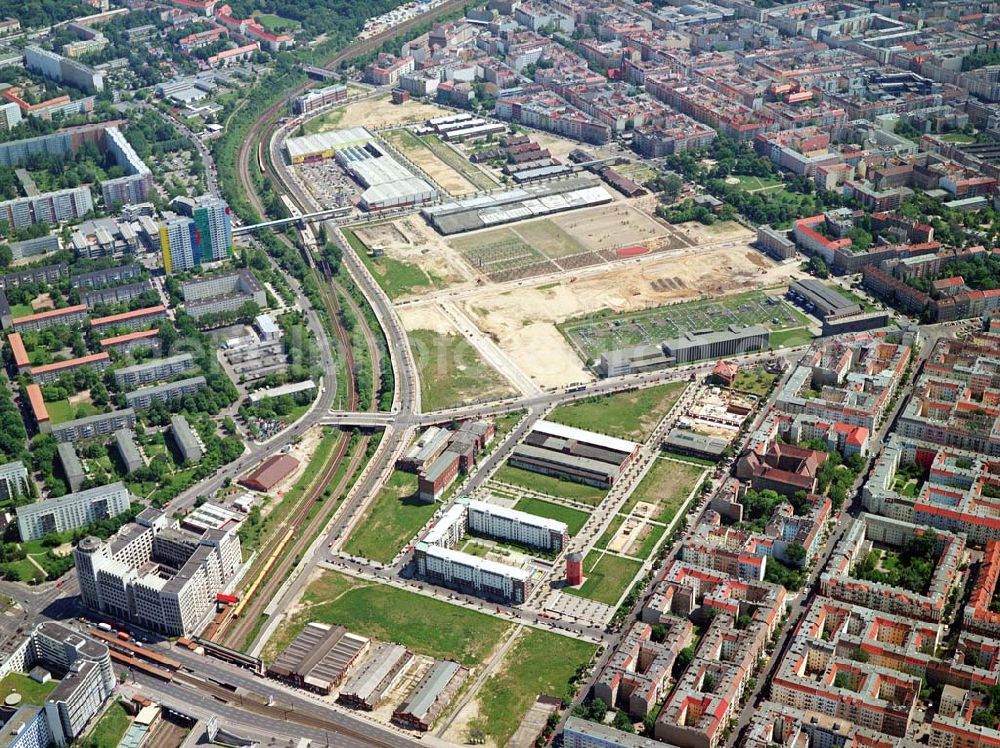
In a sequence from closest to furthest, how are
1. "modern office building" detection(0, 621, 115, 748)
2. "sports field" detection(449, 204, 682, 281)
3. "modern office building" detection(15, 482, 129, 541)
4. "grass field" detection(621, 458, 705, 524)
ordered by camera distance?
"modern office building" detection(0, 621, 115, 748)
"modern office building" detection(15, 482, 129, 541)
"grass field" detection(621, 458, 705, 524)
"sports field" detection(449, 204, 682, 281)

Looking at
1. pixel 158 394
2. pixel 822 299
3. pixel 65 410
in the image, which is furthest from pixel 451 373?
pixel 822 299

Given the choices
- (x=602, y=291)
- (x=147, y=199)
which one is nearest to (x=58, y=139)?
(x=147, y=199)

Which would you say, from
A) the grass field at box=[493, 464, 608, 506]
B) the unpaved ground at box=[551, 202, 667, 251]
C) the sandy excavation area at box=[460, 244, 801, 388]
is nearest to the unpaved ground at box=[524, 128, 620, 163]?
the unpaved ground at box=[551, 202, 667, 251]

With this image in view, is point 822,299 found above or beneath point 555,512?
A: above

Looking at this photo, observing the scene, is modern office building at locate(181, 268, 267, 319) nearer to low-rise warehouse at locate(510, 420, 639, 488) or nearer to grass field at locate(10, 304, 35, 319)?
grass field at locate(10, 304, 35, 319)

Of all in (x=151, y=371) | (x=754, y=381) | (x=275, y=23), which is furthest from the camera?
(x=275, y=23)

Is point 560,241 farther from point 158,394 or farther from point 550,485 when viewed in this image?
point 158,394
